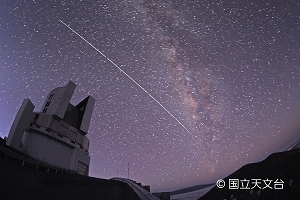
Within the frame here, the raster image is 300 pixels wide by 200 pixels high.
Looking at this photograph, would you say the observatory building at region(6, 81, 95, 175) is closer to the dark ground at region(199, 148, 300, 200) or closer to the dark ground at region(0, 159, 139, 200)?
the dark ground at region(0, 159, 139, 200)

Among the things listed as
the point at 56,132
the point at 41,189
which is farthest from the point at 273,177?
the point at 56,132

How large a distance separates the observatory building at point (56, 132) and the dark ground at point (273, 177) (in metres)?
28.3

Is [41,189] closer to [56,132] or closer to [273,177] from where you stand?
[273,177]

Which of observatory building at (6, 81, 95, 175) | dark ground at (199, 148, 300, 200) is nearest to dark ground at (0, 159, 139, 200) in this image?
dark ground at (199, 148, 300, 200)

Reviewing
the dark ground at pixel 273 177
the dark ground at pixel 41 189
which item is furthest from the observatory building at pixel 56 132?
the dark ground at pixel 273 177

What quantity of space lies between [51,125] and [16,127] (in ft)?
20.1

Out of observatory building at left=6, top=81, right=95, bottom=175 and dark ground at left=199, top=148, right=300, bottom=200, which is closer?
dark ground at left=199, top=148, right=300, bottom=200

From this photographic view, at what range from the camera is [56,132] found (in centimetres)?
3209

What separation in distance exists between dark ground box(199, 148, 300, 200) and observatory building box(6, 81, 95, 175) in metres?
28.3

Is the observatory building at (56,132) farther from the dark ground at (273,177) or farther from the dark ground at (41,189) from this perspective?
the dark ground at (273,177)

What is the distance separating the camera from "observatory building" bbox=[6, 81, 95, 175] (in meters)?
26.6

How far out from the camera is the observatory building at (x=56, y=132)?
87.4 feet

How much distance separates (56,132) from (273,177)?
110 ft

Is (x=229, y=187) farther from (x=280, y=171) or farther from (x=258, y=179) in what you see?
(x=280, y=171)
